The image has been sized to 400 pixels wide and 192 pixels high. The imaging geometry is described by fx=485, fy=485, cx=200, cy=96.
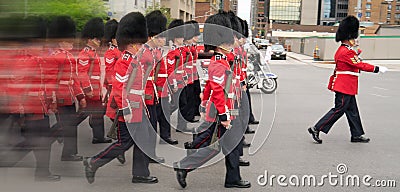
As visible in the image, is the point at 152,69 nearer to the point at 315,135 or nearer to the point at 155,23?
the point at 155,23

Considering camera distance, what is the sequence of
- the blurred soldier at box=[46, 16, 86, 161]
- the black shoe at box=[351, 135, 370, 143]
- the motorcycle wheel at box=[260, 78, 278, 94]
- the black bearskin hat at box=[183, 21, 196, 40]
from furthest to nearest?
the motorcycle wheel at box=[260, 78, 278, 94] < the black bearskin hat at box=[183, 21, 196, 40] < the black shoe at box=[351, 135, 370, 143] < the blurred soldier at box=[46, 16, 86, 161]

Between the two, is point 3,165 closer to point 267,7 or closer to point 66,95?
point 66,95

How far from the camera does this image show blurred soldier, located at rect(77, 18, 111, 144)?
5.69 meters

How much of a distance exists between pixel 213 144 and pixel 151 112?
3.39ft

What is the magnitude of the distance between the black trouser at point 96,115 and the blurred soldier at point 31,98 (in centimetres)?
91

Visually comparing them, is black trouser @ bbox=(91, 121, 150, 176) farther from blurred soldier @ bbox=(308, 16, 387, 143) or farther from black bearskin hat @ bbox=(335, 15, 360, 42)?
black bearskin hat @ bbox=(335, 15, 360, 42)

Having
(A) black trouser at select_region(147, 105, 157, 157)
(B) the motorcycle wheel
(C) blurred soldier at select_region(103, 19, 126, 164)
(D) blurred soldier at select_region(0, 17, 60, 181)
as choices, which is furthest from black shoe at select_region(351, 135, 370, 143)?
(B) the motorcycle wheel

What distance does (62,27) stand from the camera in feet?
13.7

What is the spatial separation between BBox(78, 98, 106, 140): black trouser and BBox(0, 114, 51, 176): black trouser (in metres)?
0.85

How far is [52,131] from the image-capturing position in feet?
17.3

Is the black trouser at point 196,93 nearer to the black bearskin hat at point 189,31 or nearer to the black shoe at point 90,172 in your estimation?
the black bearskin hat at point 189,31

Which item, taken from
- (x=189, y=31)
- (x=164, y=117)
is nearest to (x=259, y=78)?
(x=189, y=31)

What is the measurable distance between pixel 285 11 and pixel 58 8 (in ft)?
377

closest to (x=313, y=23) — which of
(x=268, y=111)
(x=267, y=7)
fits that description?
(x=267, y=7)
